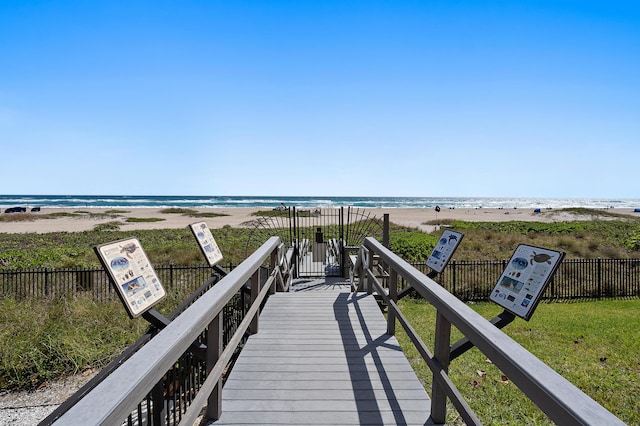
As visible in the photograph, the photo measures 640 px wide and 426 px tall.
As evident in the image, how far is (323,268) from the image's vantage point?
12555 mm

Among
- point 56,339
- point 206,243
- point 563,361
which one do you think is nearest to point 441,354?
point 206,243

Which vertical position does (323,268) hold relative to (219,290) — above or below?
below

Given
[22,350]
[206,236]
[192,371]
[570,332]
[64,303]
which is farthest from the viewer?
[64,303]

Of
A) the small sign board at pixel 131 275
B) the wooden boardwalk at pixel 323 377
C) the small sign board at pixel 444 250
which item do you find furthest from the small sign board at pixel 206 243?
the small sign board at pixel 444 250

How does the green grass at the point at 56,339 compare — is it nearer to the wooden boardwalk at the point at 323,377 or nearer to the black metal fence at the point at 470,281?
the black metal fence at the point at 470,281

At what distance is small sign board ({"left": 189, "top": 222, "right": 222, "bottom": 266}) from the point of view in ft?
17.0

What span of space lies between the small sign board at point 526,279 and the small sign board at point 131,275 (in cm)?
297

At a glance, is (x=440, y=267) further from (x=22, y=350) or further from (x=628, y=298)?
(x=628, y=298)

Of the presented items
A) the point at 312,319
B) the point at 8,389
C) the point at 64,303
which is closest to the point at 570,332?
the point at 312,319

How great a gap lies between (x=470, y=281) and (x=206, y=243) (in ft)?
33.4

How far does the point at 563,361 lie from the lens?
6.27 meters

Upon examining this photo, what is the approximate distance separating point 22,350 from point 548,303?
1344cm

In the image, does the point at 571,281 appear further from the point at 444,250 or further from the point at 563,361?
the point at 444,250

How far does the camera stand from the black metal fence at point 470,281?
11.0 m
